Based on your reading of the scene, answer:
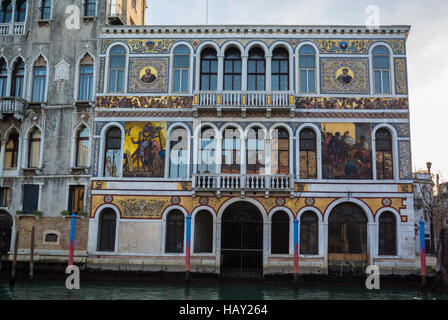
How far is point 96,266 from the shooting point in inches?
828

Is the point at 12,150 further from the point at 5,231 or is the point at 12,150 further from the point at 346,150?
the point at 346,150

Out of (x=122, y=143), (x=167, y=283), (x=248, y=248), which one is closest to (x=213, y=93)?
(x=122, y=143)

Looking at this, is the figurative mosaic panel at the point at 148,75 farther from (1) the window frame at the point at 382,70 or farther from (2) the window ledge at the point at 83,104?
(1) the window frame at the point at 382,70

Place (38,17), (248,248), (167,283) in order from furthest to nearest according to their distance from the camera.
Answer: (38,17) < (248,248) < (167,283)

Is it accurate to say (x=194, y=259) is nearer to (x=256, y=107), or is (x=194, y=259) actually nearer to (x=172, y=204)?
(x=172, y=204)

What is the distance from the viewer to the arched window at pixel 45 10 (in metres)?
23.9

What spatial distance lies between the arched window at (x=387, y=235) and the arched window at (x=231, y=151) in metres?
7.08

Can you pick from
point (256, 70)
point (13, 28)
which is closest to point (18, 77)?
point (13, 28)

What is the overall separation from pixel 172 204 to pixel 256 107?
236 inches

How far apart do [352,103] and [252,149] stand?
5205mm

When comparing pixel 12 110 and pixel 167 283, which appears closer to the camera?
pixel 167 283

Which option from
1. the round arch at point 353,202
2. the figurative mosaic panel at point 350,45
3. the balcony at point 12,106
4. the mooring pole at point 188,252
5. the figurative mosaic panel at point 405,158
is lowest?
the mooring pole at point 188,252

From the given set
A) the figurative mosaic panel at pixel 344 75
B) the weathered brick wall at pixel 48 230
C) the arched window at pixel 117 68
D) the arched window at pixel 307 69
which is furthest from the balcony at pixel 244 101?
the weathered brick wall at pixel 48 230

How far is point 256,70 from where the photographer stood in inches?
886
